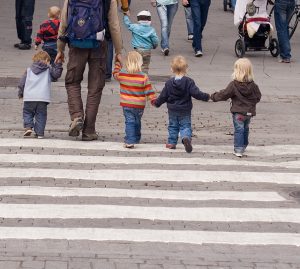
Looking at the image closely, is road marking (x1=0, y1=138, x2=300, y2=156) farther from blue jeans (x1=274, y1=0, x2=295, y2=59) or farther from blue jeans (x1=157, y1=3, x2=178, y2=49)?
blue jeans (x1=157, y1=3, x2=178, y2=49)

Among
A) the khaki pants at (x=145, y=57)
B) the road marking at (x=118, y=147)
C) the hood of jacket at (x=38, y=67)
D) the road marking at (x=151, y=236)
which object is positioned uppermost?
the road marking at (x=151, y=236)

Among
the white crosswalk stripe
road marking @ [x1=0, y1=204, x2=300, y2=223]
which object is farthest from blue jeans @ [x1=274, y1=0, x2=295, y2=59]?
road marking @ [x1=0, y1=204, x2=300, y2=223]

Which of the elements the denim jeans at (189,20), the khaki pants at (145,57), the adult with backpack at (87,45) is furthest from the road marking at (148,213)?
the denim jeans at (189,20)

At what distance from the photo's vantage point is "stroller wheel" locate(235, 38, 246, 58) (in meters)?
20.3

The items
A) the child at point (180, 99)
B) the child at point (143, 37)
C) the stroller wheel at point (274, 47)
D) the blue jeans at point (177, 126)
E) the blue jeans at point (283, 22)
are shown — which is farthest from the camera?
the stroller wheel at point (274, 47)

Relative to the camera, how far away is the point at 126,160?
11.7m

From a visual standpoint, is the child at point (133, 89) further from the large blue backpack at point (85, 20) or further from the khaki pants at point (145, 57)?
the khaki pants at point (145, 57)

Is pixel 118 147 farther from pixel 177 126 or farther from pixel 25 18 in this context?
pixel 25 18

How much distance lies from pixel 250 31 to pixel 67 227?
11822mm

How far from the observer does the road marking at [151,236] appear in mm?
8414

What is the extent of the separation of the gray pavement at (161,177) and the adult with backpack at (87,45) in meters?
0.37

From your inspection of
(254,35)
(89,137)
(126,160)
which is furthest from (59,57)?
(254,35)

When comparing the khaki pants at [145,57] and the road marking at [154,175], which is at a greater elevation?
the road marking at [154,175]

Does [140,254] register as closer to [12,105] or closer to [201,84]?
[12,105]
